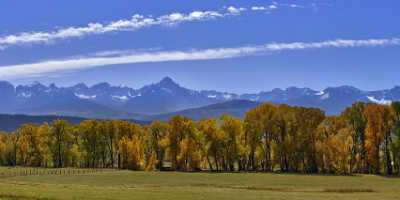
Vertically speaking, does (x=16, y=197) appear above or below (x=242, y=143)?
below

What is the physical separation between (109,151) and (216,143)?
35938 millimetres

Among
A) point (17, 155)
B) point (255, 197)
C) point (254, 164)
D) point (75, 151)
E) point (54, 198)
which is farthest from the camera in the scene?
point (17, 155)

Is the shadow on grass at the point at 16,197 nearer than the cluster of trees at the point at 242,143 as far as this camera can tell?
Yes

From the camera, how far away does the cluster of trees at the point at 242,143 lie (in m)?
119

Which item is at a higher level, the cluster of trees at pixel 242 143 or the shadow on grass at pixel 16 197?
the cluster of trees at pixel 242 143

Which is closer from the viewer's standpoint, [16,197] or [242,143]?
[16,197]

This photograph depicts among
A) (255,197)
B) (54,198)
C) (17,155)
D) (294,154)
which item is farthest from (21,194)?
(17,155)

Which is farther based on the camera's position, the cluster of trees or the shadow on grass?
the cluster of trees

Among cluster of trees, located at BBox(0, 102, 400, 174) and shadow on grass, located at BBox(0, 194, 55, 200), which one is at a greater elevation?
cluster of trees, located at BBox(0, 102, 400, 174)

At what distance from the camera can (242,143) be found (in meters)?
132

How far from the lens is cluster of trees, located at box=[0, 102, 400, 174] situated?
11894 centimetres

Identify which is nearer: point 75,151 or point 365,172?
point 365,172

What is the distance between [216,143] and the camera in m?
133

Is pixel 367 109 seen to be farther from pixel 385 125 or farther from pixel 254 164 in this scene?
pixel 254 164
